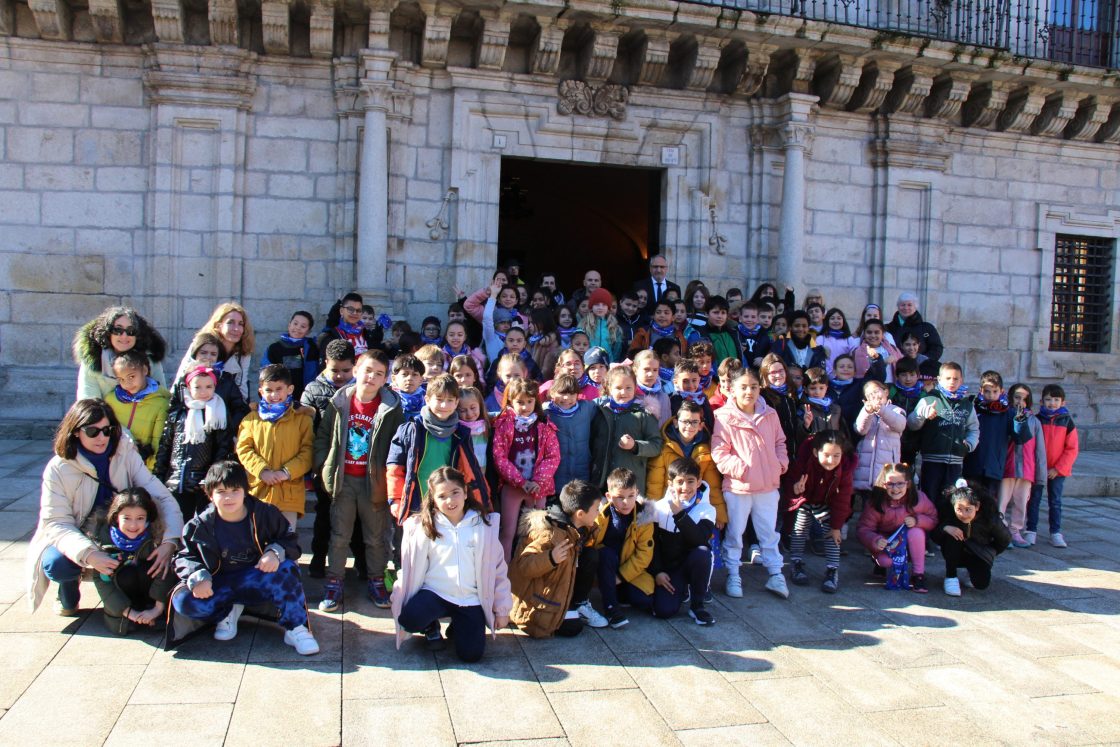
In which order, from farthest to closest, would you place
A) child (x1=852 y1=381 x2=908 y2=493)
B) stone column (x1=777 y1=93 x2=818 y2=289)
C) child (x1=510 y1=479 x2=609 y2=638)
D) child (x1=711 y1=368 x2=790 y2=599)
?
1. stone column (x1=777 y1=93 x2=818 y2=289)
2. child (x1=852 y1=381 x2=908 y2=493)
3. child (x1=711 y1=368 x2=790 y2=599)
4. child (x1=510 y1=479 x2=609 y2=638)

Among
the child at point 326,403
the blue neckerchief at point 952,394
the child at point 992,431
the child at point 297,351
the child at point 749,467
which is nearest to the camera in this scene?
the child at point 326,403

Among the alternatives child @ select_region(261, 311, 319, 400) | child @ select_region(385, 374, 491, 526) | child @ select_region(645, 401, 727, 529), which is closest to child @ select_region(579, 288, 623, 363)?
child @ select_region(645, 401, 727, 529)

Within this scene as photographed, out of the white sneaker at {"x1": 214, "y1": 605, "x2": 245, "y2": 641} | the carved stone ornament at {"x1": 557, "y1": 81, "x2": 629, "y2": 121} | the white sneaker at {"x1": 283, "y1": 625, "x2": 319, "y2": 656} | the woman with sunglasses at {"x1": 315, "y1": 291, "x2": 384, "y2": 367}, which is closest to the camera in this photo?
the white sneaker at {"x1": 283, "y1": 625, "x2": 319, "y2": 656}

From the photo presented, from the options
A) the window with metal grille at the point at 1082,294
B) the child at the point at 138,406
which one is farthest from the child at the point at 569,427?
the window with metal grille at the point at 1082,294

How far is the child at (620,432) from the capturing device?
5457mm

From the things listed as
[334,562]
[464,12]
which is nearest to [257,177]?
[464,12]

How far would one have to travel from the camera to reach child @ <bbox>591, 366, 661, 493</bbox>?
17.9 ft

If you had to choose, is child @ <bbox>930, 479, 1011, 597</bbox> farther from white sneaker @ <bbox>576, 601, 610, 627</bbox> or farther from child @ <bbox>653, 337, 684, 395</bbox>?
white sneaker @ <bbox>576, 601, 610, 627</bbox>

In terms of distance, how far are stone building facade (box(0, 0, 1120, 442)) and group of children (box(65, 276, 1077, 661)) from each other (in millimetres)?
2549

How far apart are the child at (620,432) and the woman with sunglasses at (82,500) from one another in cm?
245

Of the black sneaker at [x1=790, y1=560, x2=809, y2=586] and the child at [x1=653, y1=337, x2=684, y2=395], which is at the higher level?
the child at [x1=653, y1=337, x2=684, y2=395]

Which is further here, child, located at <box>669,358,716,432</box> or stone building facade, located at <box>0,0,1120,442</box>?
stone building facade, located at <box>0,0,1120,442</box>

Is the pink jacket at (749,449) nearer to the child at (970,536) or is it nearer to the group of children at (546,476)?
the group of children at (546,476)

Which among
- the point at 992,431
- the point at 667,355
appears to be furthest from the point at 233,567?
the point at 992,431
